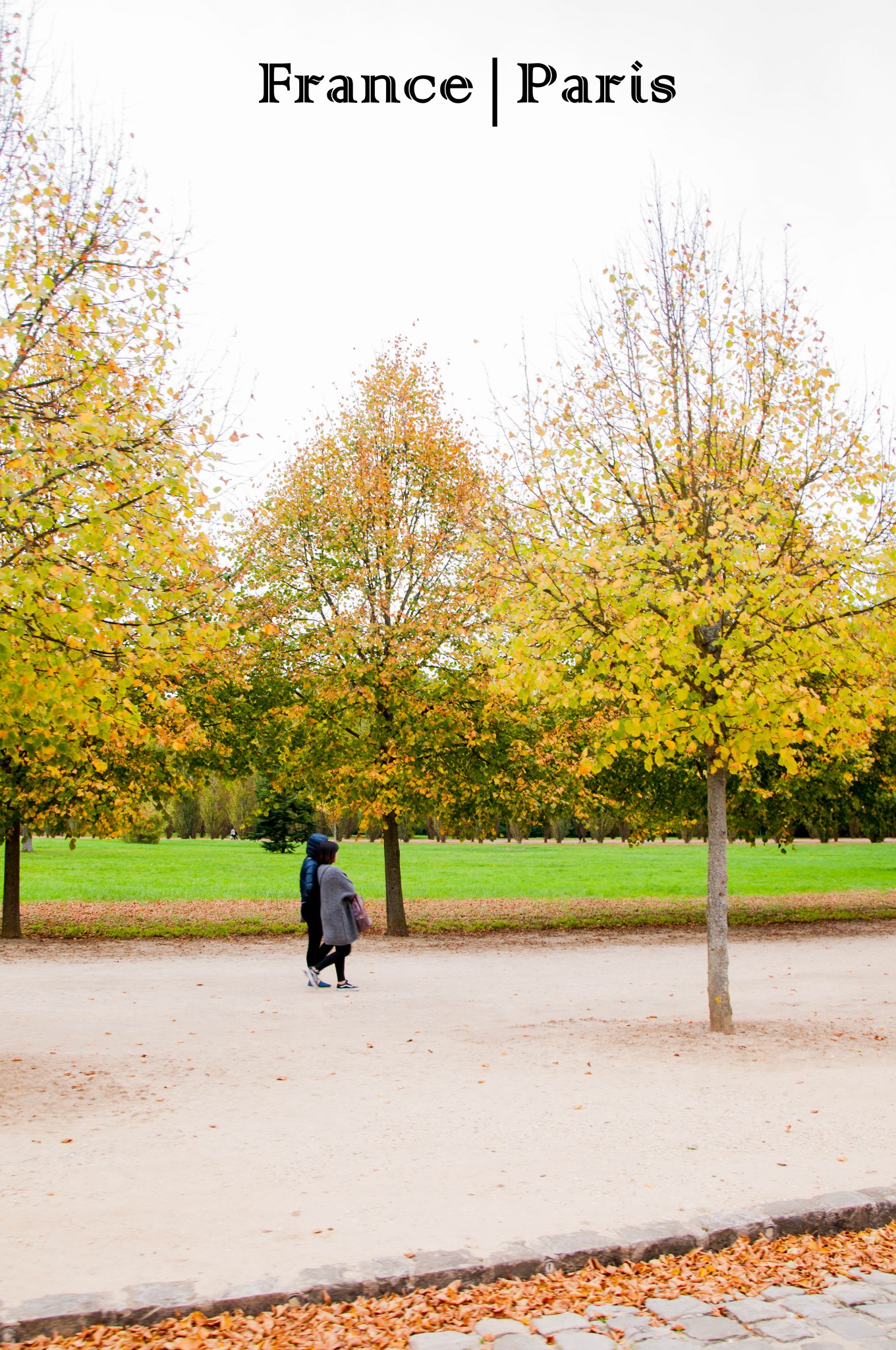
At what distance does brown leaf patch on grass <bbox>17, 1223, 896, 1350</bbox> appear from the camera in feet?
12.8

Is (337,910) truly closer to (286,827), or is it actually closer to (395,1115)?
(395,1115)

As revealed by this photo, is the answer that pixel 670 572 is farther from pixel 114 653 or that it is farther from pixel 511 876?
pixel 511 876

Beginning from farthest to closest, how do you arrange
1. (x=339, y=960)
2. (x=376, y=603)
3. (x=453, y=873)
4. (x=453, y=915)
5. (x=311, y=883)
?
(x=453, y=873)
(x=453, y=915)
(x=376, y=603)
(x=311, y=883)
(x=339, y=960)

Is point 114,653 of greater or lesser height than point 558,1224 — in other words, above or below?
above

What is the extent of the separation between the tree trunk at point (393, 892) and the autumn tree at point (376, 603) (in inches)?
1.5

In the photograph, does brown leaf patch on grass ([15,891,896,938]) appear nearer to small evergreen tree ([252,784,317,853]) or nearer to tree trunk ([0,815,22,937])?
tree trunk ([0,815,22,937])

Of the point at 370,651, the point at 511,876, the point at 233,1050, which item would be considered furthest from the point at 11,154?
the point at 511,876

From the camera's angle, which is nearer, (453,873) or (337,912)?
(337,912)

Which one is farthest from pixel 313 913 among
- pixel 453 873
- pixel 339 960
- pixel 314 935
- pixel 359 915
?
pixel 453 873

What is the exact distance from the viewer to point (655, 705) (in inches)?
356

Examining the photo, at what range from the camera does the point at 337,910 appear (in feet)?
41.8

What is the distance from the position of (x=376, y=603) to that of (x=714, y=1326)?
16071 mm

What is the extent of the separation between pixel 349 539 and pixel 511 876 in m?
22.5

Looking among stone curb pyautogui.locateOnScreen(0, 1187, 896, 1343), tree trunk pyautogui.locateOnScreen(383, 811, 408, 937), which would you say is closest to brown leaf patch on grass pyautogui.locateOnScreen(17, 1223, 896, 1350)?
stone curb pyautogui.locateOnScreen(0, 1187, 896, 1343)
